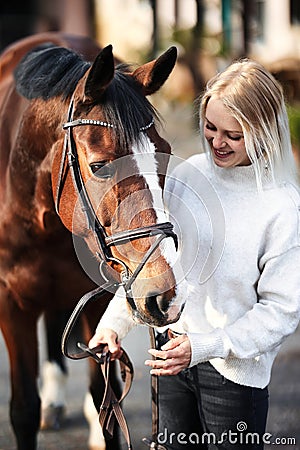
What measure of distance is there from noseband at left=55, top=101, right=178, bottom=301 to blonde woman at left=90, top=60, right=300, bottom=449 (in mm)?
167

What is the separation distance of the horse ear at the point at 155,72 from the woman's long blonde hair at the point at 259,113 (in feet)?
0.54

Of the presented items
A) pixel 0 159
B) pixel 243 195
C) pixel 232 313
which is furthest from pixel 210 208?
pixel 0 159

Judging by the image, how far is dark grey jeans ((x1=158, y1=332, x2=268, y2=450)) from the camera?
83.5 inches

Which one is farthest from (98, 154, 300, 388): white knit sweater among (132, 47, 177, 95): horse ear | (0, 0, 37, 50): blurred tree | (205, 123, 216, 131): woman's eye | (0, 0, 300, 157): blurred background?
(0, 0, 37, 50): blurred tree

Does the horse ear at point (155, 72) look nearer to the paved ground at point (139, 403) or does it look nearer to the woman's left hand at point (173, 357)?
the paved ground at point (139, 403)

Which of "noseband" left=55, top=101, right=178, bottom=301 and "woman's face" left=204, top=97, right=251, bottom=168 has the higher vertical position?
"woman's face" left=204, top=97, right=251, bottom=168

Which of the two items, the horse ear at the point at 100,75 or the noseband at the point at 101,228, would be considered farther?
the horse ear at the point at 100,75

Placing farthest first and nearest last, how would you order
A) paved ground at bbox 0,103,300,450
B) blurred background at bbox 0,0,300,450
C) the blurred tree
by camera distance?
the blurred tree
blurred background at bbox 0,0,300,450
paved ground at bbox 0,103,300,450

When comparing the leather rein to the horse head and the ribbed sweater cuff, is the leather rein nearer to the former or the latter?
the horse head

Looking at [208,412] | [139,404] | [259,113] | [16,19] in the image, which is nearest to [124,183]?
[259,113]

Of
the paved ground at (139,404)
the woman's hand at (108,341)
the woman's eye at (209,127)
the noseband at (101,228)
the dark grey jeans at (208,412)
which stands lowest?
the paved ground at (139,404)

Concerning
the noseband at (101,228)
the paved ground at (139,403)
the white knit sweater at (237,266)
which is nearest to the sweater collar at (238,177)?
the white knit sweater at (237,266)

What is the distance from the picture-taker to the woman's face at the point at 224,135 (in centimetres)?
206

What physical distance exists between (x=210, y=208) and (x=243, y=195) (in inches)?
4.0
